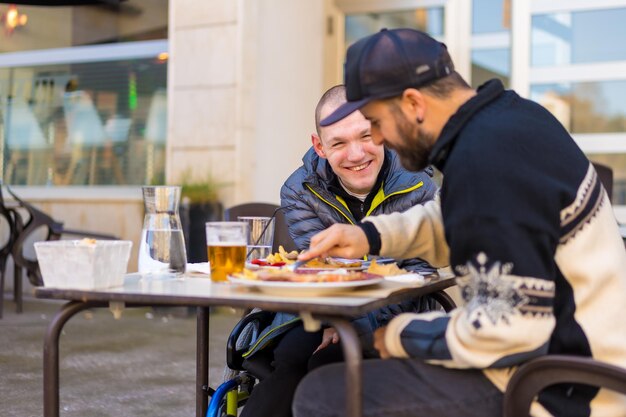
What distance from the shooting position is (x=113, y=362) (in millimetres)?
5309

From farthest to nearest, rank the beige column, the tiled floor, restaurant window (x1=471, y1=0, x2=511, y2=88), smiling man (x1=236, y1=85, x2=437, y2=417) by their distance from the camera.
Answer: restaurant window (x1=471, y1=0, x2=511, y2=88)
the beige column
the tiled floor
smiling man (x1=236, y1=85, x2=437, y2=417)

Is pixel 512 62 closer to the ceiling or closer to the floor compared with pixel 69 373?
closer to the ceiling

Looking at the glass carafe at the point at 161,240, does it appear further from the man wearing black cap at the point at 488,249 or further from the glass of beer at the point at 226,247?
the man wearing black cap at the point at 488,249

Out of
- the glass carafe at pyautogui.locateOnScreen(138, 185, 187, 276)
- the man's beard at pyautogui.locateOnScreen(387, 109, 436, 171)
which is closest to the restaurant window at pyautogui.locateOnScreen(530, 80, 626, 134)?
the glass carafe at pyautogui.locateOnScreen(138, 185, 187, 276)

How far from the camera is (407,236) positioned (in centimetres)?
228

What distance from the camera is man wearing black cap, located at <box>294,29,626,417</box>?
178 cm

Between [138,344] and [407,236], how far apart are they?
394cm

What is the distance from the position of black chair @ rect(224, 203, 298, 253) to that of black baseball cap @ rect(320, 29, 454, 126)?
123cm

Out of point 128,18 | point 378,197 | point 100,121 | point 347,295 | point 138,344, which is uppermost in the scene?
point 128,18

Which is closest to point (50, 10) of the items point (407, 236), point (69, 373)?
point (69, 373)

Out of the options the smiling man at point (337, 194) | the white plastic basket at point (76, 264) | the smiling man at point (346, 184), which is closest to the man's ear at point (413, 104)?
the white plastic basket at point (76, 264)

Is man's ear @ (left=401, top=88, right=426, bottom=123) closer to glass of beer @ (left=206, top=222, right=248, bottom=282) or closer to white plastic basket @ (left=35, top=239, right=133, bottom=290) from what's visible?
glass of beer @ (left=206, top=222, right=248, bottom=282)

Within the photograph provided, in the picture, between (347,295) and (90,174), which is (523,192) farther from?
(90,174)

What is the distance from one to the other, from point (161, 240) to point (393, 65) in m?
0.81
